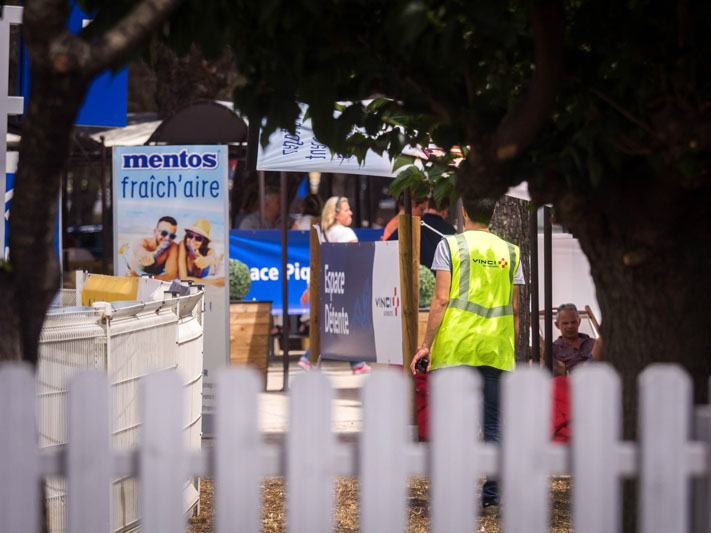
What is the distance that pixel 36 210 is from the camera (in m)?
2.76

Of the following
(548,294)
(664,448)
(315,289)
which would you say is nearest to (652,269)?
(664,448)

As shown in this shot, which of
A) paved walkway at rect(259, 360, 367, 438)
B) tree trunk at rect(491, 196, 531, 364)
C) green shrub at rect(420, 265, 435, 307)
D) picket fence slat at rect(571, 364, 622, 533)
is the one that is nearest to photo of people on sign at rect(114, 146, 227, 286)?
paved walkway at rect(259, 360, 367, 438)

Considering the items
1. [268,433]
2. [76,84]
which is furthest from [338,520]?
[76,84]

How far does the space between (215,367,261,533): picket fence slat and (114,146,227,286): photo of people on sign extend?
18.8 feet

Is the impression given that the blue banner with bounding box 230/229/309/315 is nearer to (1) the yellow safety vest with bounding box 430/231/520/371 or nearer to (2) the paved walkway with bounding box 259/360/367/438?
(2) the paved walkway with bounding box 259/360/367/438

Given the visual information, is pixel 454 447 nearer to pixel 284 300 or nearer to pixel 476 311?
pixel 476 311

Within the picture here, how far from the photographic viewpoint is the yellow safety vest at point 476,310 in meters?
6.00

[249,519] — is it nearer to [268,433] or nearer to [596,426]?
[596,426]

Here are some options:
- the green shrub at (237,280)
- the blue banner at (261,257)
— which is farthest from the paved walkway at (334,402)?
the green shrub at (237,280)

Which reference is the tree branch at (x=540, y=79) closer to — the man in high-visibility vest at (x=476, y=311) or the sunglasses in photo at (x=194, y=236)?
the man in high-visibility vest at (x=476, y=311)

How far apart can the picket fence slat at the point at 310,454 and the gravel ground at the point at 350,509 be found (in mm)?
2770

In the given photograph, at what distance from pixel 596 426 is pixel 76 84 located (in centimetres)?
165

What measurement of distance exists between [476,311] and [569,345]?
282cm

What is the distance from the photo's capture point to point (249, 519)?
9.34 feet
